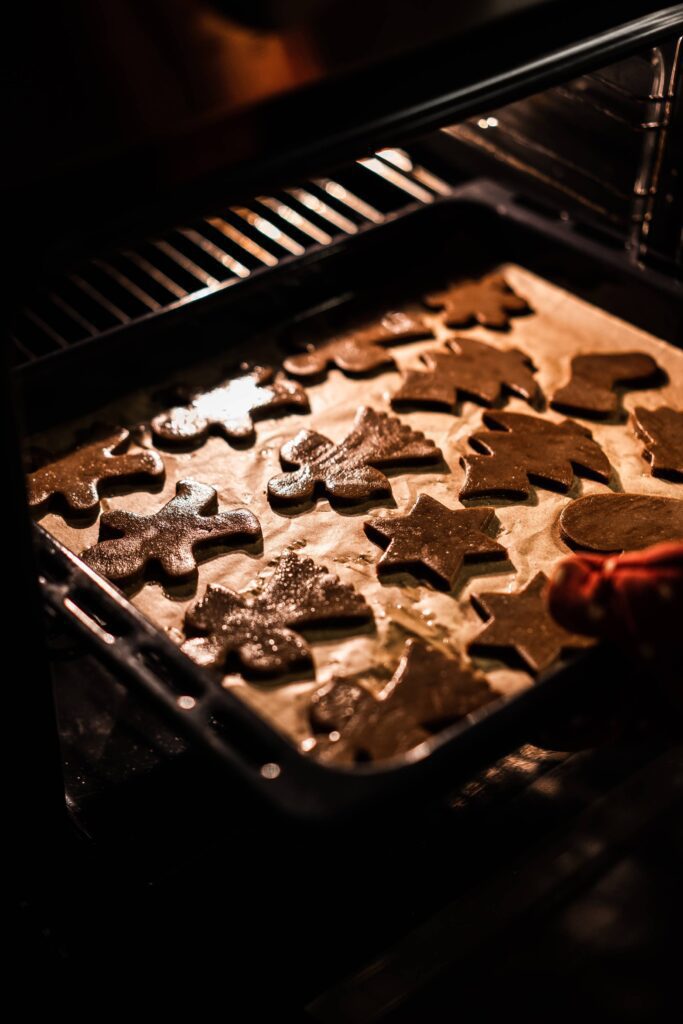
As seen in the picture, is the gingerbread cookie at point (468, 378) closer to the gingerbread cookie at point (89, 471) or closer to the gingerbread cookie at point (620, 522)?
the gingerbread cookie at point (620, 522)

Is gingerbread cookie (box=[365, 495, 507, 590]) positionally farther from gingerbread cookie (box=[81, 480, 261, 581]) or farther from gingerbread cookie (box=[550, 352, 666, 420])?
gingerbread cookie (box=[550, 352, 666, 420])

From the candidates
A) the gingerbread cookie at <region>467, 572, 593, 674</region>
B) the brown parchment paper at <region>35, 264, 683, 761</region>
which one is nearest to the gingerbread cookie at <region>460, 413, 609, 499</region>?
the brown parchment paper at <region>35, 264, 683, 761</region>

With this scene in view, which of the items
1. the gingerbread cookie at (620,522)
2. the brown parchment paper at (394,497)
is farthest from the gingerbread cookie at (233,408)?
the gingerbread cookie at (620,522)

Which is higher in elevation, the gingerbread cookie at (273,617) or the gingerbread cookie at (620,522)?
the gingerbread cookie at (273,617)

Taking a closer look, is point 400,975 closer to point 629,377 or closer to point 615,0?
point 629,377

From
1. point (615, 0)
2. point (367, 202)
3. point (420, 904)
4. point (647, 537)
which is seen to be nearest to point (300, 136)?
point (615, 0)

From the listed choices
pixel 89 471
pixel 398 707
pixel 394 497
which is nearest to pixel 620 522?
pixel 394 497
